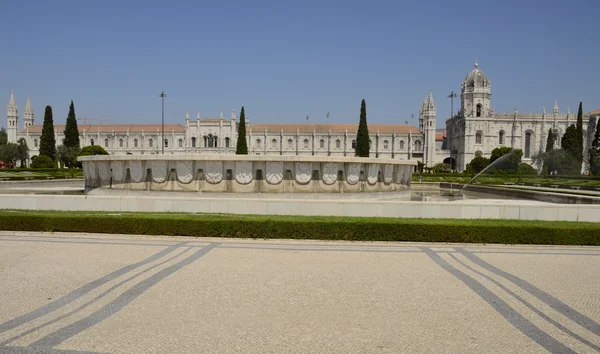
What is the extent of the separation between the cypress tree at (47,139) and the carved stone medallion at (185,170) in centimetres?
3908

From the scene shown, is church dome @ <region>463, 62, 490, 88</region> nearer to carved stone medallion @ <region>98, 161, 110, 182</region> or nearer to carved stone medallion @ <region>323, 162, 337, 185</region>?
carved stone medallion @ <region>323, 162, 337, 185</region>

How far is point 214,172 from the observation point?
12.7m

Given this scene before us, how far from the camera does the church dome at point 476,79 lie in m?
66.2

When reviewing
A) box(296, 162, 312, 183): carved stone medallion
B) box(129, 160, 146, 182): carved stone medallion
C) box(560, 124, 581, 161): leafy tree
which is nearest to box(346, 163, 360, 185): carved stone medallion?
box(296, 162, 312, 183): carved stone medallion

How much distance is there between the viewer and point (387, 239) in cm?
797

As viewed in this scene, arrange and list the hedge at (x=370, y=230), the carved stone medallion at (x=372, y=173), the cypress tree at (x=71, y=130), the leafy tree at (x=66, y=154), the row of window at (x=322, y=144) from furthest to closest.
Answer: the row of window at (x=322, y=144)
the cypress tree at (x=71, y=130)
the leafy tree at (x=66, y=154)
the carved stone medallion at (x=372, y=173)
the hedge at (x=370, y=230)

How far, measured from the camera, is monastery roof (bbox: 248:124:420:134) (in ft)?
232

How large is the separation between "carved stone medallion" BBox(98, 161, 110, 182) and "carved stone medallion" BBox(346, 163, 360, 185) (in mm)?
6950

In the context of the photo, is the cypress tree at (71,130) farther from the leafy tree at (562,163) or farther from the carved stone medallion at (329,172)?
the leafy tree at (562,163)

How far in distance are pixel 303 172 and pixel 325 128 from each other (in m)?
59.4

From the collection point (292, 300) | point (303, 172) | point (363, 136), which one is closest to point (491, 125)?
point (363, 136)

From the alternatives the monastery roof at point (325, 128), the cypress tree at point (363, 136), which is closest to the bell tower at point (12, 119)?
the monastery roof at point (325, 128)

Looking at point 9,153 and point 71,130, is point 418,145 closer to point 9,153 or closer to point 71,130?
point 71,130

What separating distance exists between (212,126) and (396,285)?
65478 mm
